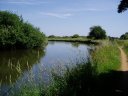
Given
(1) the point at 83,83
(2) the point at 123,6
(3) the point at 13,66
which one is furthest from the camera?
(3) the point at 13,66

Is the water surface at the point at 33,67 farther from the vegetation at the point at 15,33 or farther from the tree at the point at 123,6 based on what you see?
the vegetation at the point at 15,33

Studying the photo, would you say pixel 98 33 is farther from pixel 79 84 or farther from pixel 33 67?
pixel 79 84

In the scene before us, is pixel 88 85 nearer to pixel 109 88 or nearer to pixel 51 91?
pixel 109 88

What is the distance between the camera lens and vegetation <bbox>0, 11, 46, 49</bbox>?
57.3 meters

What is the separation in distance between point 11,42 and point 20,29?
12.2 feet

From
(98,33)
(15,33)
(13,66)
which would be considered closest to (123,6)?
(13,66)

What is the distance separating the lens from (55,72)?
13.6 meters

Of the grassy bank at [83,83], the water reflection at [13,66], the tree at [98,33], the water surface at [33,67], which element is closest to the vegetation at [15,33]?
the water reflection at [13,66]

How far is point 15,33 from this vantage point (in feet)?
191

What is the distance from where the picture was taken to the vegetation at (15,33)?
188 ft

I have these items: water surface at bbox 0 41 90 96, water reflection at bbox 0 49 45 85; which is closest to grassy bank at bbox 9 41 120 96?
water surface at bbox 0 41 90 96

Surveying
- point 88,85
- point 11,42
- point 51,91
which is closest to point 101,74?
point 88,85

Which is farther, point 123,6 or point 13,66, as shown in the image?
point 13,66

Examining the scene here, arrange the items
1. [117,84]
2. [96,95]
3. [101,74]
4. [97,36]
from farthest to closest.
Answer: [97,36] → [101,74] → [117,84] → [96,95]
